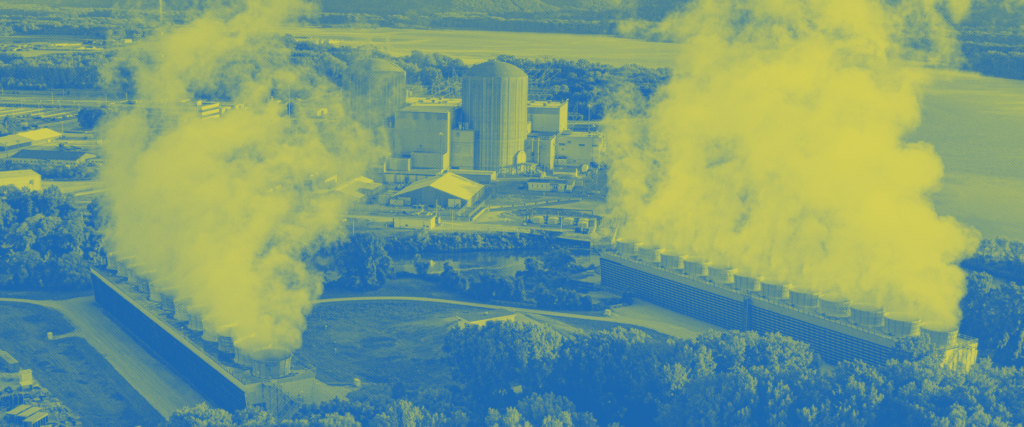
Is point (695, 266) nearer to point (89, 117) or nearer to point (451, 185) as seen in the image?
point (451, 185)

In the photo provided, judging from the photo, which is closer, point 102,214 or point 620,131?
point 102,214

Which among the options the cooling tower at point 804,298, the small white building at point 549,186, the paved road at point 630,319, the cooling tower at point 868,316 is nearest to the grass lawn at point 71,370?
the paved road at point 630,319

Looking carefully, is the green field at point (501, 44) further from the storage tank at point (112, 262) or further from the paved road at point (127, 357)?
the paved road at point (127, 357)

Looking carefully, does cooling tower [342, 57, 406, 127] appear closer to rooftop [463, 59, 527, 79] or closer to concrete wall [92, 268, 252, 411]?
rooftop [463, 59, 527, 79]

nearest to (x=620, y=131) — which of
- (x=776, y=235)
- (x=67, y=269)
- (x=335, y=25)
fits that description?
(x=776, y=235)

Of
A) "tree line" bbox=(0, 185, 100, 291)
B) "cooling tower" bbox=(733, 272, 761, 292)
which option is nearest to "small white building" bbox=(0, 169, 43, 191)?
"tree line" bbox=(0, 185, 100, 291)

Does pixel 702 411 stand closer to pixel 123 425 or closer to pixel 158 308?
pixel 123 425
